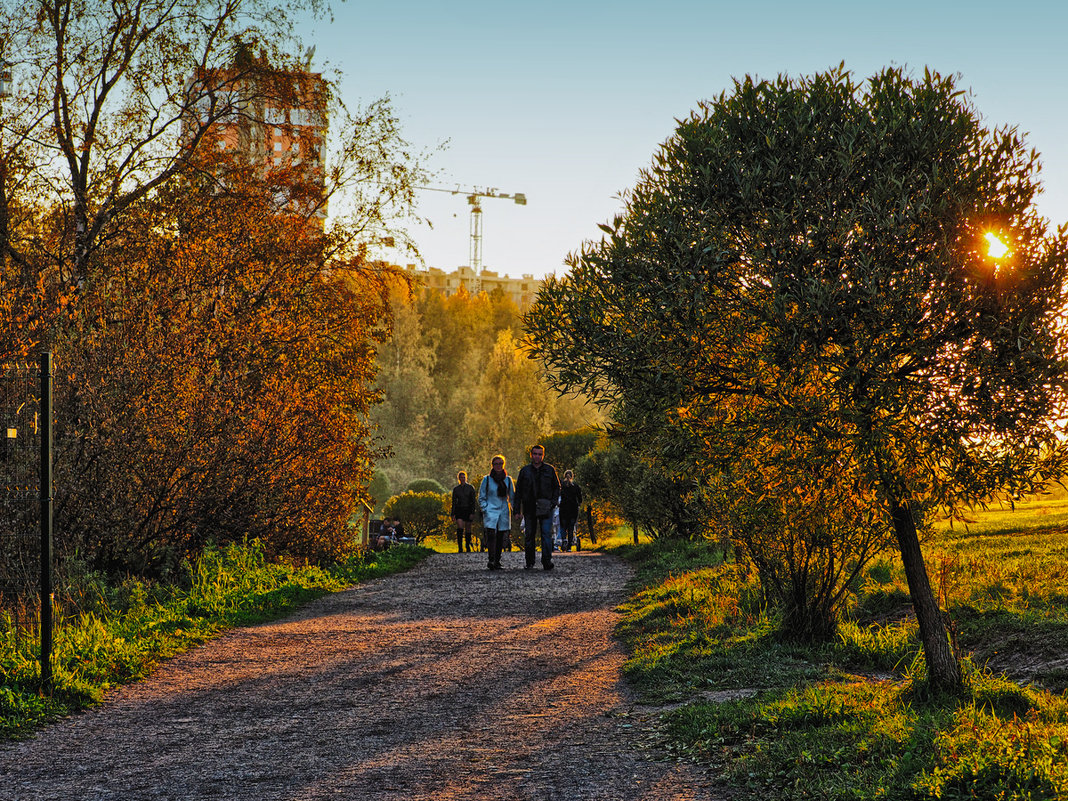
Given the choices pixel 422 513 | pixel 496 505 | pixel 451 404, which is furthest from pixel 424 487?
pixel 496 505

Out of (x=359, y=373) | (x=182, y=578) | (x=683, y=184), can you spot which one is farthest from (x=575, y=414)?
(x=683, y=184)

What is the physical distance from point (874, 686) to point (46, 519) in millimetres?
5805

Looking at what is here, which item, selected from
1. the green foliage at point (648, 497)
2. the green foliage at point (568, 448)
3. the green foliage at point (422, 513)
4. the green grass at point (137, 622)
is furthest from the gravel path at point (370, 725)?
the green foliage at point (422, 513)

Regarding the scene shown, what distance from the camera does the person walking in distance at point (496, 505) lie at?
15867mm

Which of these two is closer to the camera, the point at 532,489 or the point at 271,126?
the point at 532,489

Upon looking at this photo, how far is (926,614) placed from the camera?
6426mm

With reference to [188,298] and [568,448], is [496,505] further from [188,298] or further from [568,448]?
[568,448]

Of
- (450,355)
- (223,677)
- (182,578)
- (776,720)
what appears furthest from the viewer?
(450,355)

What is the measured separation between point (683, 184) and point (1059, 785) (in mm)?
4171

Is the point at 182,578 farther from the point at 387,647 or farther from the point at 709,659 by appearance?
the point at 709,659

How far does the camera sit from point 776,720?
5715 millimetres

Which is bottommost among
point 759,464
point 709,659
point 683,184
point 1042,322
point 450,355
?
point 709,659

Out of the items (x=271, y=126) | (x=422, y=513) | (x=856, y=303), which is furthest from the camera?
(x=422, y=513)

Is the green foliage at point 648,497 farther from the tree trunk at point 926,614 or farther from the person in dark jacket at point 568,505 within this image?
the tree trunk at point 926,614
